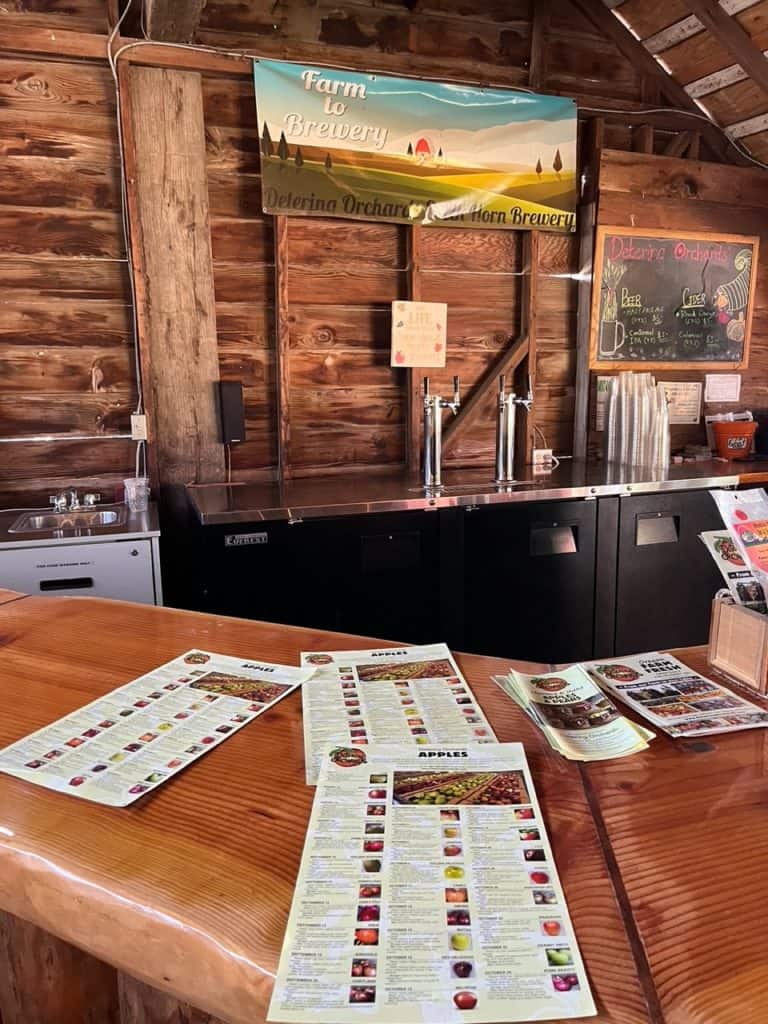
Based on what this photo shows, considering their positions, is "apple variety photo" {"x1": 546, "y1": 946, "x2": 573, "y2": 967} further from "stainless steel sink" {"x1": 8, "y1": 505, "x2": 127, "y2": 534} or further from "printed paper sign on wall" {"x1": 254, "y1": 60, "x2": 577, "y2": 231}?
"printed paper sign on wall" {"x1": 254, "y1": 60, "x2": 577, "y2": 231}

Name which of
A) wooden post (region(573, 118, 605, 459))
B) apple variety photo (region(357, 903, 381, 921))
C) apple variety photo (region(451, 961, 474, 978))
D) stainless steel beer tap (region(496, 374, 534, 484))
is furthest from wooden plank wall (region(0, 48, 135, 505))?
apple variety photo (region(451, 961, 474, 978))

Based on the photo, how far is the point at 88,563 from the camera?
252cm

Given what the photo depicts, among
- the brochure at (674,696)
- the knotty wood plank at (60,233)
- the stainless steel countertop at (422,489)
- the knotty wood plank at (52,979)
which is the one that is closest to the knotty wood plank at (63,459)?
the stainless steel countertop at (422,489)

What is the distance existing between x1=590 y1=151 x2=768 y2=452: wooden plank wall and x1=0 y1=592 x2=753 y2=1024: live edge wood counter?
121 inches

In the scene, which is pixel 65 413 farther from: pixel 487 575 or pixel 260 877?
pixel 260 877

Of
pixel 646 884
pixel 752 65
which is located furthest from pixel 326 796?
pixel 752 65

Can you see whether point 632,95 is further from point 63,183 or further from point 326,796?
point 326,796

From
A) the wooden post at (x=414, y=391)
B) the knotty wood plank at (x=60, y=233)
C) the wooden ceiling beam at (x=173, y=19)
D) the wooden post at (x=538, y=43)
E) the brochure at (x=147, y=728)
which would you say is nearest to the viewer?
the brochure at (x=147, y=728)

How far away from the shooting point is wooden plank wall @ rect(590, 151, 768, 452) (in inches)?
145

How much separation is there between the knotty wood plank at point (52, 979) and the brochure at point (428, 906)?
25.2 inches

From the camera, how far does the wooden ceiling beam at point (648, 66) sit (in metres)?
3.56

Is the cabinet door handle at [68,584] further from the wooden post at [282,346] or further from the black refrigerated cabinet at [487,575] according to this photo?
the wooden post at [282,346]

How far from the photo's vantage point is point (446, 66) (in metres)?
3.44

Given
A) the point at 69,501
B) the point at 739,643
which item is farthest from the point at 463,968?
the point at 69,501
